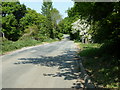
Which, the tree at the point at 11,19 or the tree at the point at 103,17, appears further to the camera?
the tree at the point at 11,19

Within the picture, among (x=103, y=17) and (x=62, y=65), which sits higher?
(x=103, y=17)

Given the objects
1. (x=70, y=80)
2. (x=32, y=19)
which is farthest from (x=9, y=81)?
(x=32, y=19)

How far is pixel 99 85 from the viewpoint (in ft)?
23.3

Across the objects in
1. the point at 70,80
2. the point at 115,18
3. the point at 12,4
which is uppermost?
the point at 12,4

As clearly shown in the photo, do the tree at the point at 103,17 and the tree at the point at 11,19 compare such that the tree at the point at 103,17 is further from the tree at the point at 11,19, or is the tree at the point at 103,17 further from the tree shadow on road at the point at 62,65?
the tree at the point at 11,19

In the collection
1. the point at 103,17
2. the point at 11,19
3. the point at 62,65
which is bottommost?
the point at 62,65

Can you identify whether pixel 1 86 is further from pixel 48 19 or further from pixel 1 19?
pixel 48 19

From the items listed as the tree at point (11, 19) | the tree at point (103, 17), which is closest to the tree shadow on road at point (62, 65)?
the tree at point (103, 17)

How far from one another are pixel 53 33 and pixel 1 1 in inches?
1112

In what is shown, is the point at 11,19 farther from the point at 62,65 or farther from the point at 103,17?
the point at 103,17

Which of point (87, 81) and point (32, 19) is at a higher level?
point (32, 19)

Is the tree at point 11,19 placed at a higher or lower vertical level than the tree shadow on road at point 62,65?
higher

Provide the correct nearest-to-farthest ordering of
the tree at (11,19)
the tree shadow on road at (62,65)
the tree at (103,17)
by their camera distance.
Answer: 1. the tree at (103,17)
2. the tree shadow on road at (62,65)
3. the tree at (11,19)

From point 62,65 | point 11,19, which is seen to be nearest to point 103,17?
point 62,65
